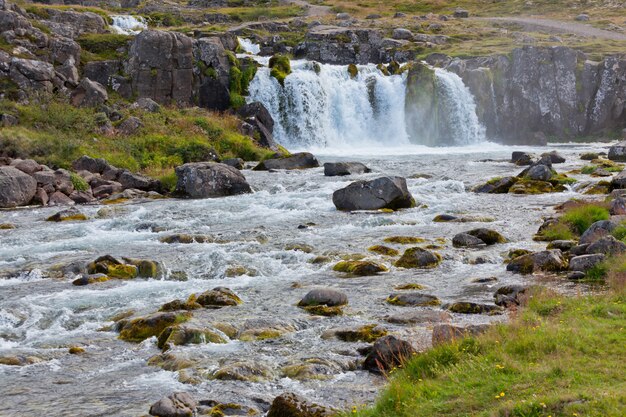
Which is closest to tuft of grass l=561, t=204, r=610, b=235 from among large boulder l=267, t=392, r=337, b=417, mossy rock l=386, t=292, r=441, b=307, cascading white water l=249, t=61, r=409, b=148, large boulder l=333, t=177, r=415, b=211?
large boulder l=333, t=177, r=415, b=211

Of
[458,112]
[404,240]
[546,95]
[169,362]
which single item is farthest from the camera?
[546,95]

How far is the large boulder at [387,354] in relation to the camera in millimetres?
12242

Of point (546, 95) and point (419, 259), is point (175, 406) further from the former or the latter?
point (546, 95)

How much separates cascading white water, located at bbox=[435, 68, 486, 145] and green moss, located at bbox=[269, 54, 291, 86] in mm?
13291

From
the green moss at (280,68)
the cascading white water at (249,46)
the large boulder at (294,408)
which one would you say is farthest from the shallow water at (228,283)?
the cascading white water at (249,46)

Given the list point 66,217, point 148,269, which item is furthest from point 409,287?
point 66,217

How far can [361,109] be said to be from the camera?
199 feet

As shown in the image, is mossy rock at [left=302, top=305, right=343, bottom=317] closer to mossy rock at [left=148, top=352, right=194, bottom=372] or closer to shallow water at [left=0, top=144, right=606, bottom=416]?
shallow water at [left=0, top=144, right=606, bottom=416]

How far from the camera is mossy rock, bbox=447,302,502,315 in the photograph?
15541 millimetres

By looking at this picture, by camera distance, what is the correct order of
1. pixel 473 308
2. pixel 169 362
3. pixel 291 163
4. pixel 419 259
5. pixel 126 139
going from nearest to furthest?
pixel 169 362 < pixel 473 308 < pixel 419 259 < pixel 126 139 < pixel 291 163

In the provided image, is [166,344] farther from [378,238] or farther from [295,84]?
[295,84]

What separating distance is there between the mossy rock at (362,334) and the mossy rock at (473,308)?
2113 millimetres

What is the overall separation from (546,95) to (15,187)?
47478mm

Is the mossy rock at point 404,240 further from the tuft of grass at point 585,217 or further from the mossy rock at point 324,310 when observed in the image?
the mossy rock at point 324,310
